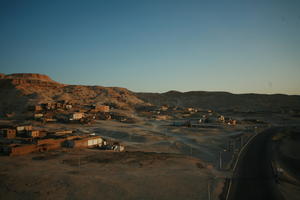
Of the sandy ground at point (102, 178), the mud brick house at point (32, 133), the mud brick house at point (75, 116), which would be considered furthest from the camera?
the mud brick house at point (75, 116)

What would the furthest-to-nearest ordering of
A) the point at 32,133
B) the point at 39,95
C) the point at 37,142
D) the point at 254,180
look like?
the point at 39,95
the point at 32,133
the point at 37,142
the point at 254,180

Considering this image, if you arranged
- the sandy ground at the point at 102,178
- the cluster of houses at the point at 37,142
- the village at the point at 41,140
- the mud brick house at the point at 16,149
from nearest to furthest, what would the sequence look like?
the sandy ground at the point at 102,178 < the mud brick house at the point at 16,149 < the cluster of houses at the point at 37,142 < the village at the point at 41,140

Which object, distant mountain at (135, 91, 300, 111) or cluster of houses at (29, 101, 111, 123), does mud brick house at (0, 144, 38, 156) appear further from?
distant mountain at (135, 91, 300, 111)

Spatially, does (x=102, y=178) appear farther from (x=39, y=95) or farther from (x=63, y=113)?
(x=39, y=95)

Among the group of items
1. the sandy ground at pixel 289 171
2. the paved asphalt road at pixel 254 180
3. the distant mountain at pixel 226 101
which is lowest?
the sandy ground at pixel 289 171

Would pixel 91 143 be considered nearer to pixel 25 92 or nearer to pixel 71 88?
pixel 25 92

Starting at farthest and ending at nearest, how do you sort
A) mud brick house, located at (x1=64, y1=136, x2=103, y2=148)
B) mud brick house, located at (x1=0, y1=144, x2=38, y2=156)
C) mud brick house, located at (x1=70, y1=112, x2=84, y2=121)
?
mud brick house, located at (x1=70, y1=112, x2=84, y2=121), mud brick house, located at (x1=64, y1=136, x2=103, y2=148), mud brick house, located at (x1=0, y1=144, x2=38, y2=156)

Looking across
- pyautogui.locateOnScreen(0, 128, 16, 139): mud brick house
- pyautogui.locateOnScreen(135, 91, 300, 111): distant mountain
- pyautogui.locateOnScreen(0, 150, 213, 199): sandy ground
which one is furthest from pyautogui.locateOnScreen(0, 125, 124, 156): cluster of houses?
pyautogui.locateOnScreen(135, 91, 300, 111): distant mountain

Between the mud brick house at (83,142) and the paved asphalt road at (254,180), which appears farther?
the mud brick house at (83,142)

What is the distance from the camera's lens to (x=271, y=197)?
50.2ft

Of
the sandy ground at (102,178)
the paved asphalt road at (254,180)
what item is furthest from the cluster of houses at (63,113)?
the paved asphalt road at (254,180)

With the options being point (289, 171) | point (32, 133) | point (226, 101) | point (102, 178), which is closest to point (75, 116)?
point (32, 133)

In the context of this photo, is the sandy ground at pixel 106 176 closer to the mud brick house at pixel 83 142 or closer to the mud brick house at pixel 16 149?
the mud brick house at pixel 16 149

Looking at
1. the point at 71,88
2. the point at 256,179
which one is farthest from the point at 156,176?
the point at 71,88
